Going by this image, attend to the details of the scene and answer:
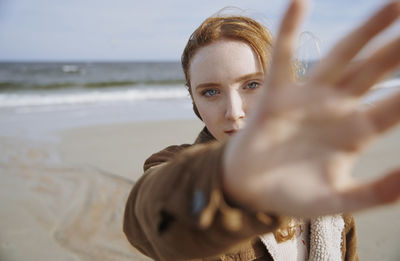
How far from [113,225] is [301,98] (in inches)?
117

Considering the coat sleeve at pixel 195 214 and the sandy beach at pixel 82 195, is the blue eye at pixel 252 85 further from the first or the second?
the sandy beach at pixel 82 195

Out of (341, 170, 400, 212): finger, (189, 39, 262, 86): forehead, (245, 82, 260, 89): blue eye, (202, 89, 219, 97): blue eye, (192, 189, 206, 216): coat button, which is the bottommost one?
(192, 189, 206, 216): coat button

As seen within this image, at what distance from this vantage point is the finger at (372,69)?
637 mm

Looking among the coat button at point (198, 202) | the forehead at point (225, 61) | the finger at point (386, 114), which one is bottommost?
the coat button at point (198, 202)

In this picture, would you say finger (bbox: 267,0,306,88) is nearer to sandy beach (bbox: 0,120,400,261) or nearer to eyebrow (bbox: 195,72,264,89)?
→ eyebrow (bbox: 195,72,264,89)

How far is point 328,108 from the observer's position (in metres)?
0.65

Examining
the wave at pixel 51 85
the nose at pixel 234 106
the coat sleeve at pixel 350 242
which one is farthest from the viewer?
the wave at pixel 51 85

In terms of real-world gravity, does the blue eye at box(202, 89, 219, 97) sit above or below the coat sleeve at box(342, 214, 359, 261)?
above

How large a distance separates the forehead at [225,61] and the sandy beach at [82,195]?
1.78 meters

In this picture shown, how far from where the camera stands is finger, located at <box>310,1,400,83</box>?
0.63m

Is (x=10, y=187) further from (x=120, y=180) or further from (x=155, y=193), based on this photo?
(x=155, y=193)

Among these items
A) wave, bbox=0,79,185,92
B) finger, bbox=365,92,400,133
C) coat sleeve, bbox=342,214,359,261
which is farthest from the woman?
wave, bbox=0,79,185,92

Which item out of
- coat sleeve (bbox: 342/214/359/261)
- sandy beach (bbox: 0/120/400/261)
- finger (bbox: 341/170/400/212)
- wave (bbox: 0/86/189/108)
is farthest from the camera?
wave (bbox: 0/86/189/108)

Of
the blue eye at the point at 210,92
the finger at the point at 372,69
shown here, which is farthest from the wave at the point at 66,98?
the finger at the point at 372,69
